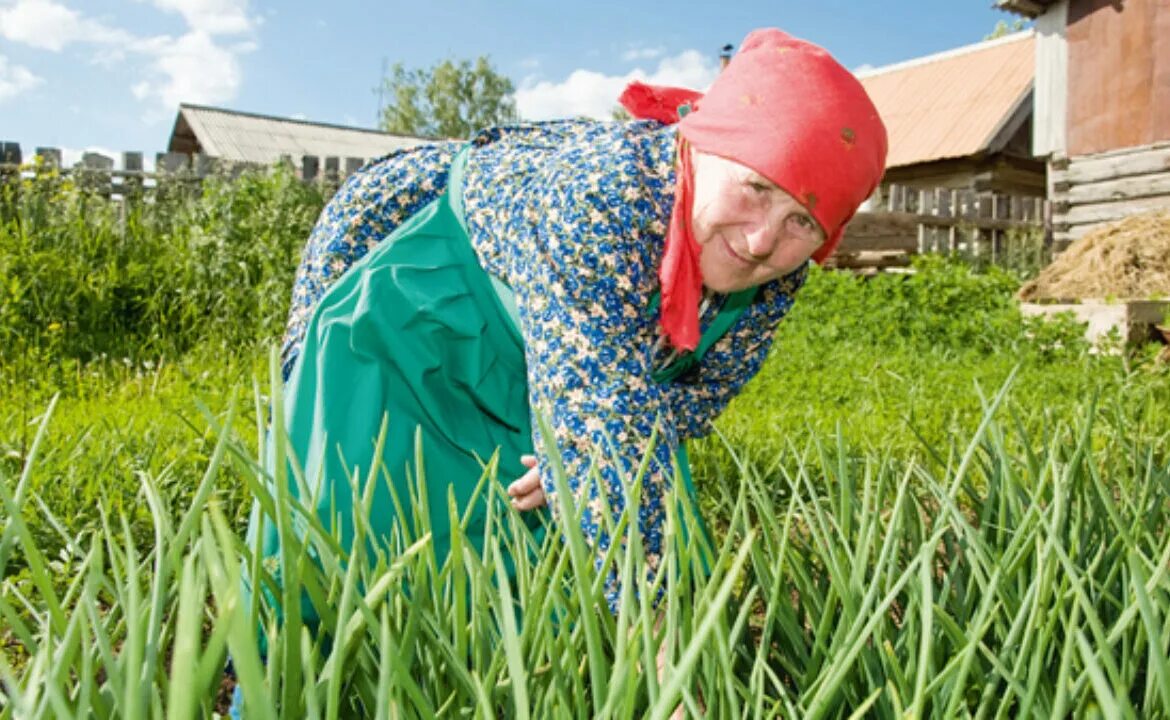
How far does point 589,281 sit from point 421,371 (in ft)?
1.52

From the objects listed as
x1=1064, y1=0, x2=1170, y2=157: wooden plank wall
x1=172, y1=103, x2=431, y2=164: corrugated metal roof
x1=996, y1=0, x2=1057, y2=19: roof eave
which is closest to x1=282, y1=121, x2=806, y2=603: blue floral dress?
x1=1064, y1=0, x2=1170, y2=157: wooden plank wall

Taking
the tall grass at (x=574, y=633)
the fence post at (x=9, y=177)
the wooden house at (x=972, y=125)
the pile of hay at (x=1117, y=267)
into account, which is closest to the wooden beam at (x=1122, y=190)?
the pile of hay at (x=1117, y=267)

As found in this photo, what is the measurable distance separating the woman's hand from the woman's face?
1.37 ft

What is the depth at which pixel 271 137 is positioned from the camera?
32.2 metres

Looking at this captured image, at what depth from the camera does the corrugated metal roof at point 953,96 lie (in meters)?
22.0

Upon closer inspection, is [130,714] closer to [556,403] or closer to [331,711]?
[331,711]


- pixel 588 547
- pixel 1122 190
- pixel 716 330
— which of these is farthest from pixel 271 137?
pixel 588 547

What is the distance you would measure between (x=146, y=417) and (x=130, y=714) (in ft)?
11.0

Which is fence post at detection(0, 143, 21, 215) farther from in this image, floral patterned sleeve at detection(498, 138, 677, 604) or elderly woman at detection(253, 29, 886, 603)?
floral patterned sleeve at detection(498, 138, 677, 604)

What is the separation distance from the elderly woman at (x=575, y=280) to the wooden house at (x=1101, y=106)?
1174 cm

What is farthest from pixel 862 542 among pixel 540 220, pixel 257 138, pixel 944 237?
pixel 257 138

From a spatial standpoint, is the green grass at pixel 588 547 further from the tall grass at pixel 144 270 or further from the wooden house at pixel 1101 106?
the wooden house at pixel 1101 106

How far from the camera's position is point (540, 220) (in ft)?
5.09

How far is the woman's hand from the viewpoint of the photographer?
4.99 feet
